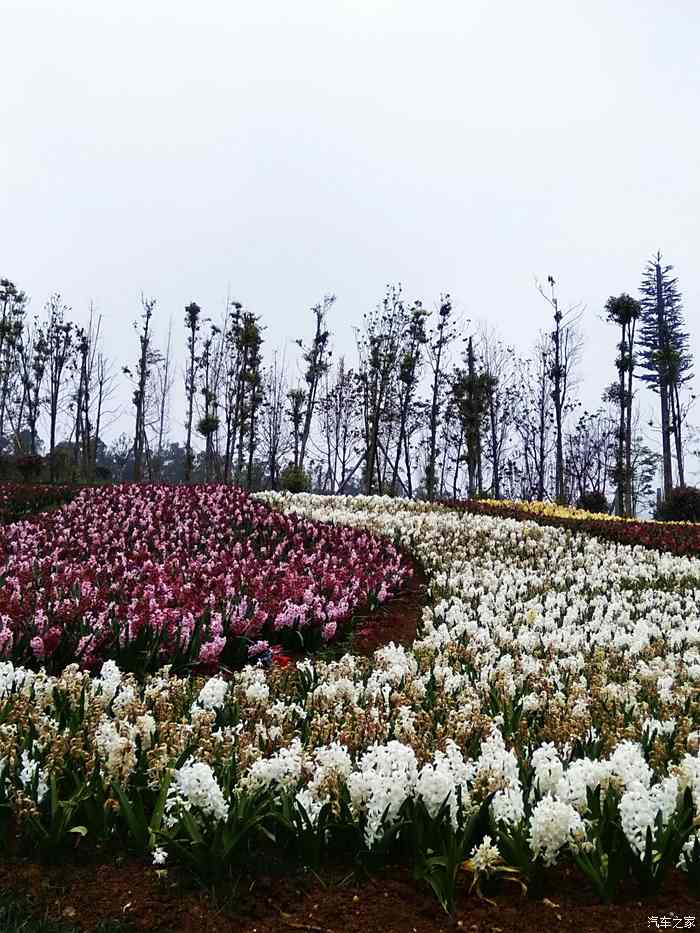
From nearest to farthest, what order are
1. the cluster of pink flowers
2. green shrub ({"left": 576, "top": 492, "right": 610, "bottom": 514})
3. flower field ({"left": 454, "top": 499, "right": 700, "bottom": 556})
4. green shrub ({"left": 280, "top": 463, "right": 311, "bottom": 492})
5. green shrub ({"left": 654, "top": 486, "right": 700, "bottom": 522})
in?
the cluster of pink flowers → flower field ({"left": 454, "top": 499, "right": 700, "bottom": 556}) → green shrub ({"left": 280, "top": 463, "right": 311, "bottom": 492}) → green shrub ({"left": 654, "top": 486, "right": 700, "bottom": 522}) → green shrub ({"left": 576, "top": 492, "right": 610, "bottom": 514})

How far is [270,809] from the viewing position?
3.23 meters

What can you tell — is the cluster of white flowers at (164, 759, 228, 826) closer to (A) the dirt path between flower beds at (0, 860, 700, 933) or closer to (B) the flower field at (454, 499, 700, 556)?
(A) the dirt path between flower beds at (0, 860, 700, 933)

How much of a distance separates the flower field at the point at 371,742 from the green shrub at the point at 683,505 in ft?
65.7

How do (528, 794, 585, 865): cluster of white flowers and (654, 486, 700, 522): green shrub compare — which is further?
(654, 486, 700, 522): green shrub

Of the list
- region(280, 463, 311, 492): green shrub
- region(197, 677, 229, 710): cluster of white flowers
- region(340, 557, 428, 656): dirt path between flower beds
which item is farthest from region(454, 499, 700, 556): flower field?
region(197, 677, 229, 710): cluster of white flowers

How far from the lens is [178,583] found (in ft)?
26.4

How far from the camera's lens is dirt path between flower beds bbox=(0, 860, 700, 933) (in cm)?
273

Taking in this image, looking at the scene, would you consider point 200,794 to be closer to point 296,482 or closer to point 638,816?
point 638,816

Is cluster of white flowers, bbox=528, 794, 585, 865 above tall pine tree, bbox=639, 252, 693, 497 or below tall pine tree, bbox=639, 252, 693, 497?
below

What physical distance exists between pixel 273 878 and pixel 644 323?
50353 mm

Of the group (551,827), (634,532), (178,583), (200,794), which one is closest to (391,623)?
(178,583)

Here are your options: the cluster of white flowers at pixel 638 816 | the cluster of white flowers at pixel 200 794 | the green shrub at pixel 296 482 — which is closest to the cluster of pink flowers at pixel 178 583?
the cluster of white flowers at pixel 200 794

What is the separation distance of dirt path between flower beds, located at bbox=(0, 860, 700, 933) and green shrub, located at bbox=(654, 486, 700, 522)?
26.4 meters

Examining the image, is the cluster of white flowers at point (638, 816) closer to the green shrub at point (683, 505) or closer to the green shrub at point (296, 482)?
the green shrub at point (296, 482)
